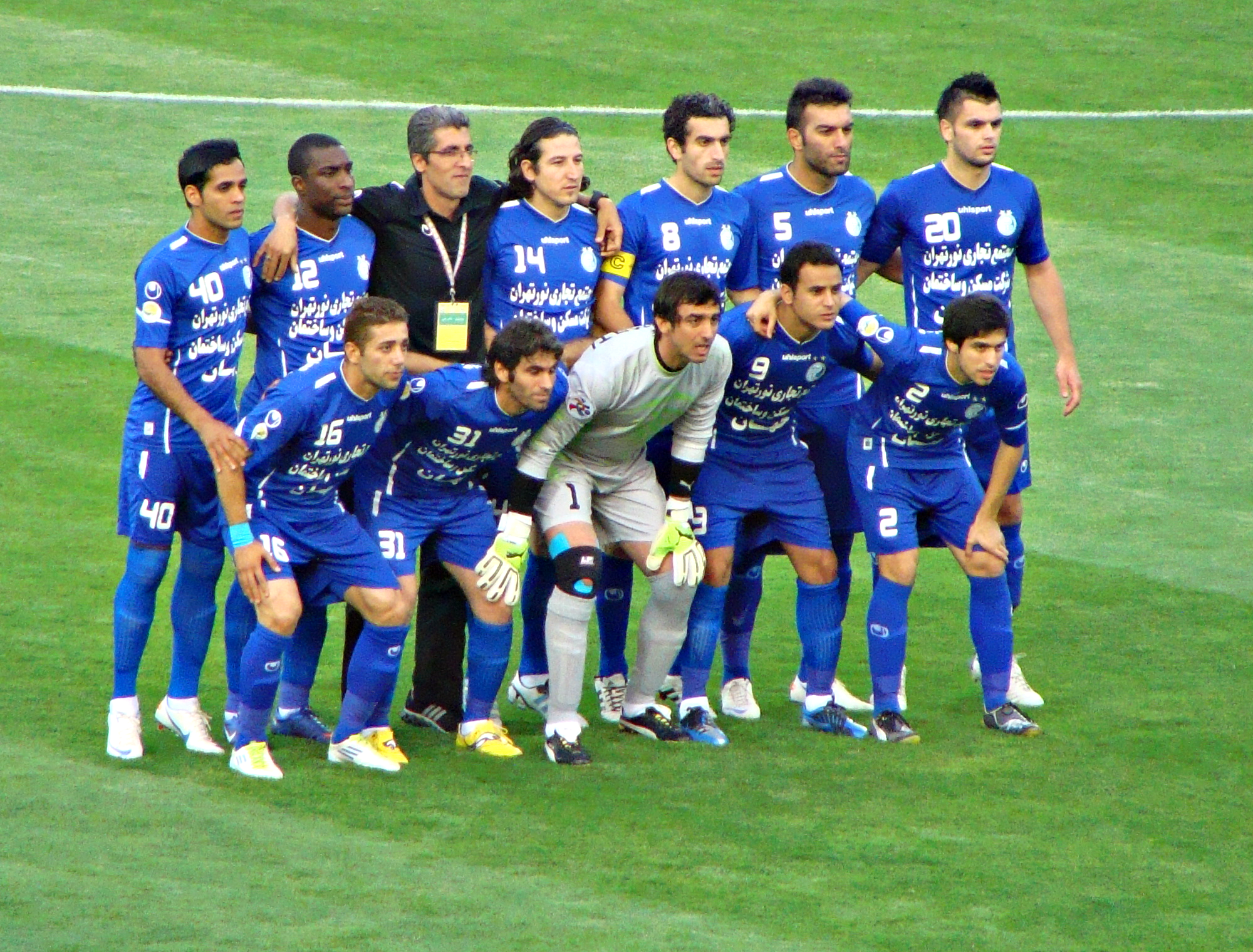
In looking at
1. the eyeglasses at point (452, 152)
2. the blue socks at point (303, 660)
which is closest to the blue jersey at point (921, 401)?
the eyeglasses at point (452, 152)

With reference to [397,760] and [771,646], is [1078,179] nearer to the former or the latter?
[771,646]

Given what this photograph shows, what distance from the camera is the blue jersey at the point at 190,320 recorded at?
6.67 metres

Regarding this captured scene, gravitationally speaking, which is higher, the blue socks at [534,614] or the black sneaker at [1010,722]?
the blue socks at [534,614]

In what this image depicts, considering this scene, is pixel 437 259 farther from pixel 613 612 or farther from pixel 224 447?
pixel 613 612

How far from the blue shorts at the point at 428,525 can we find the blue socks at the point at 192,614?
593 millimetres

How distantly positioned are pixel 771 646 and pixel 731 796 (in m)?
2.10

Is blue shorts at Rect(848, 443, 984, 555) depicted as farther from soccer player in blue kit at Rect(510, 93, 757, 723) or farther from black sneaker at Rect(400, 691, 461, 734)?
black sneaker at Rect(400, 691, 461, 734)

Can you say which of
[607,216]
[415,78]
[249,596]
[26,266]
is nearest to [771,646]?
[607,216]

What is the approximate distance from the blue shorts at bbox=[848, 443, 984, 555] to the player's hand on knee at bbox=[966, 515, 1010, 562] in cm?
8

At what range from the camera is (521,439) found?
709cm

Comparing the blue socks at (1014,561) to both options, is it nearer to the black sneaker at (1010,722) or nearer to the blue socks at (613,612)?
the black sneaker at (1010,722)

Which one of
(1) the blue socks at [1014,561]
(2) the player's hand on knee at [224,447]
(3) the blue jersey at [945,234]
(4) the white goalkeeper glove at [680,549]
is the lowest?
(1) the blue socks at [1014,561]

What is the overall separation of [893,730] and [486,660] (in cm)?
159

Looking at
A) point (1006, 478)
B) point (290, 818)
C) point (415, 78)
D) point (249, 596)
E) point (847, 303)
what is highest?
point (415, 78)
